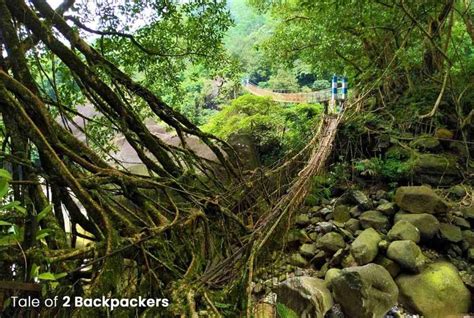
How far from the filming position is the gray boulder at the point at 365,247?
321 cm

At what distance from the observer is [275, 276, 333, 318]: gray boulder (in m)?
2.52

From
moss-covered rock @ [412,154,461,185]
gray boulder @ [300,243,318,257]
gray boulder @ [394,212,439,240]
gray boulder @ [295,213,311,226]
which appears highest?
moss-covered rock @ [412,154,461,185]

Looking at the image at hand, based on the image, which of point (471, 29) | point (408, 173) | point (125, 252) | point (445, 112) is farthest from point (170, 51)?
point (445, 112)

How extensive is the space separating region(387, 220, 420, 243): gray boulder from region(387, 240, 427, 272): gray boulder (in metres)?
0.13

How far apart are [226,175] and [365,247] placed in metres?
1.42

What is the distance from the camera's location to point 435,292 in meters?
2.91

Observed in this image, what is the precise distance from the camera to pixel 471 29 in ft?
13.1

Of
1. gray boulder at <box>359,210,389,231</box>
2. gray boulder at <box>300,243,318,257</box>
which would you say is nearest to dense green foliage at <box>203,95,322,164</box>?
gray boulder at <box>359,210,389,231</box>

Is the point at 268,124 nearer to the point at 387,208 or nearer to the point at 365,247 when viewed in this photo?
the point at 387,208

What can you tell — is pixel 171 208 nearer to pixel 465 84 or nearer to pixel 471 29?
pixel 471 29

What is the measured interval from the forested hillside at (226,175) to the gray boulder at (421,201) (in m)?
0.02

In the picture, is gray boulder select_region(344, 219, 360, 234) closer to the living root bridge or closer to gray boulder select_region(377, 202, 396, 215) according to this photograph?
gray boulder select_region(377, 202, 396, 215)

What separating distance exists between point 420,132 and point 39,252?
4.72 meters

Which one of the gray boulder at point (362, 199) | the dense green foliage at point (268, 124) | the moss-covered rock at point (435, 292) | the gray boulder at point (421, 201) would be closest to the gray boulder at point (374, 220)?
the gray boulder at point (362, 199)
